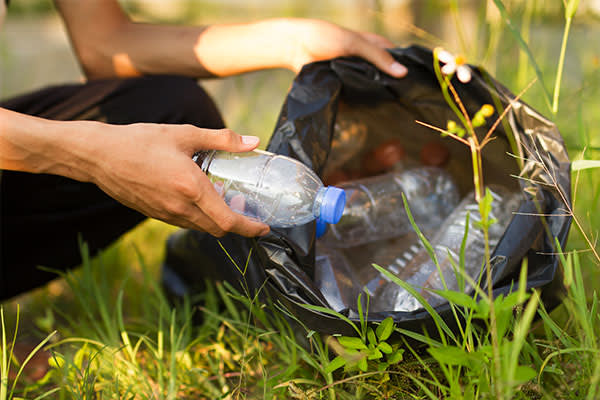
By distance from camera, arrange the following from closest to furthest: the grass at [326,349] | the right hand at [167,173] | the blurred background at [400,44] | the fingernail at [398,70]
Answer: the grass at [326,349] → the right hand at [167,173] → the fingernail at [398,70] → the blurred background at [400,44]

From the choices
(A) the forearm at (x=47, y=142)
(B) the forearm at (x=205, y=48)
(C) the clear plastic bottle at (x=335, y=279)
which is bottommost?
(C) the clear plastic bottle at (x=335, y=279)

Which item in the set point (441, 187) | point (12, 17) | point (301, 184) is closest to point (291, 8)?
point (12, 17)

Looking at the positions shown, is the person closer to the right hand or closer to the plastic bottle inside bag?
the right hand

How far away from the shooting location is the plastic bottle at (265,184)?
118cm

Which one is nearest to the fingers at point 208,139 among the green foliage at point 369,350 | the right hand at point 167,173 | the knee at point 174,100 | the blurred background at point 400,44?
the right hand at point 167,173

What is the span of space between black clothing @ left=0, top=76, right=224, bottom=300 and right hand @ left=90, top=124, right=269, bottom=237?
535 mm

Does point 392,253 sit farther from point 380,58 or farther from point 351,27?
point 351,27

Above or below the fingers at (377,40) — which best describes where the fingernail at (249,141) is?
below

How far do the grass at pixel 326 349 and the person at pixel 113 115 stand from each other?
0.64ft

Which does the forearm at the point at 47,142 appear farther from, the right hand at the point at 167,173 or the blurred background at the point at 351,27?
the blurred background at the point at 351,27

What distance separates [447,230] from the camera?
4.79 ft

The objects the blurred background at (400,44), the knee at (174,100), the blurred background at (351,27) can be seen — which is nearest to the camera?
the knee at (174,100)

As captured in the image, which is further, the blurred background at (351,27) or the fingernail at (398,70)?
the blurred background at (351,27)

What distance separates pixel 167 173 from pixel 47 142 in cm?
28
